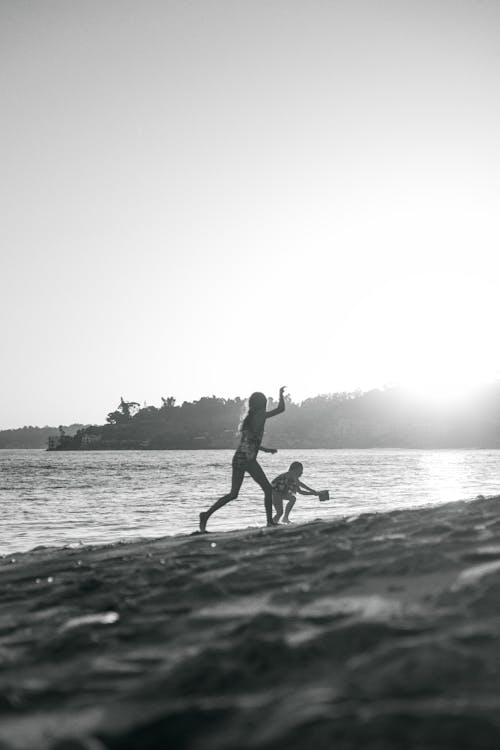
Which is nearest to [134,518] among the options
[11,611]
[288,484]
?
[288,484]

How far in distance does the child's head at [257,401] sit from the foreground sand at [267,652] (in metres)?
4.71

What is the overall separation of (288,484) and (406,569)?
27.5 feet

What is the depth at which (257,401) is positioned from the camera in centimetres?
1034

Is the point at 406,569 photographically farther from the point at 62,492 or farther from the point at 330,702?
the point at 62,492

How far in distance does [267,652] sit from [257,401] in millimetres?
7375

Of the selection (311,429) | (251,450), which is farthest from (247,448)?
(311,429)

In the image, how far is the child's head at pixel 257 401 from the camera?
407 inches

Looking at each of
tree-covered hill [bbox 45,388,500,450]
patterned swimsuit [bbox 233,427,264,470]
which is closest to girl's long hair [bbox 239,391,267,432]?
patterned swimsuit [bbox 233,427,264,470]

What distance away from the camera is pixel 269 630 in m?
3.38

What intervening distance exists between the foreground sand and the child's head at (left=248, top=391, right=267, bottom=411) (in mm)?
4706

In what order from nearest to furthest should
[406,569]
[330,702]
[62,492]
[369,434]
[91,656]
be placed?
[330,702] → [91,656] → [406,569] → [62,492] → [369,434]

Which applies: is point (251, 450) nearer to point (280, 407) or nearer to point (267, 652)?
point (280, 407)

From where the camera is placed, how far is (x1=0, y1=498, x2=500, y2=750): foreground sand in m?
2.26

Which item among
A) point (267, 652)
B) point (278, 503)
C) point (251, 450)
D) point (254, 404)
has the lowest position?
point (278, 503)
